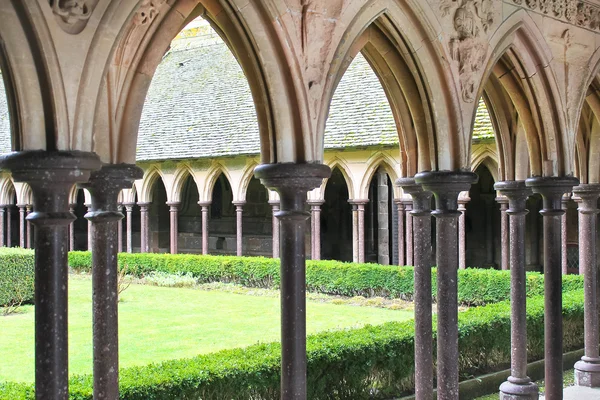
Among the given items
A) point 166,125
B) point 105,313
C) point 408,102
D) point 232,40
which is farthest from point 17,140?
point 166,125

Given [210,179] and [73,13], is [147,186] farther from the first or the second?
[73,13]

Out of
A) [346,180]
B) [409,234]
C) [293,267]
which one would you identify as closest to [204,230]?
[346,180]

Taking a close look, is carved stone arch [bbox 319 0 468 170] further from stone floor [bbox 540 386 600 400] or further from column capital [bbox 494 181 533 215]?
stone floor [bbox 540 386 600 400]

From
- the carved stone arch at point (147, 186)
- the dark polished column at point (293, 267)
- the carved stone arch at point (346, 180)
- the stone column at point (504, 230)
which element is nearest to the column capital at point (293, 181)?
the dark polished column at point (293, 267)

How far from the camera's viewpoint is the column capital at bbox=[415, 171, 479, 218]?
574 cm

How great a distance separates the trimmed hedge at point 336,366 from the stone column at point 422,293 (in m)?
1.19

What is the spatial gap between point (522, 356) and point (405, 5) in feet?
11.4

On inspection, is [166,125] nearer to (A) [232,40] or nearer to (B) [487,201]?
(B) [487,201]

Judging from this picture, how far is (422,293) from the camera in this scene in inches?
240

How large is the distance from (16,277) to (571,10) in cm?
1230

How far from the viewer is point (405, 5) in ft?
17.5

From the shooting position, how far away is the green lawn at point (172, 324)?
1031 centimetres

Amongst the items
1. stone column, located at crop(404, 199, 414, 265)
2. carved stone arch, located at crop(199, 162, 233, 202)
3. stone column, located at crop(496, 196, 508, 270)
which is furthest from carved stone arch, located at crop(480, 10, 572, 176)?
carved stone arch, located at crop(199, 162, 233, 202)

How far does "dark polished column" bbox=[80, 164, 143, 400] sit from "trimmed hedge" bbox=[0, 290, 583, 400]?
0.98m
